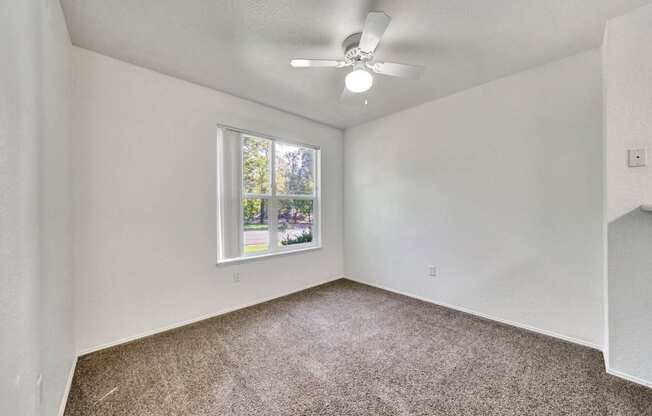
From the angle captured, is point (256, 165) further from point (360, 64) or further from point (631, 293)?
point (631, 293)

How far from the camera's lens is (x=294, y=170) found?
377 centimetres

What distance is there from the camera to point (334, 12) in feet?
5.64

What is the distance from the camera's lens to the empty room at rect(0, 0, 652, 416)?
1522 mm

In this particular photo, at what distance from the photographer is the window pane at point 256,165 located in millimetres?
3180

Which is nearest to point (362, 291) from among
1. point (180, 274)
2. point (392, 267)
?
point (392, 267)

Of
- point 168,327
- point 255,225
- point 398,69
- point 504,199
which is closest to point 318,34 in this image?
point 398,69

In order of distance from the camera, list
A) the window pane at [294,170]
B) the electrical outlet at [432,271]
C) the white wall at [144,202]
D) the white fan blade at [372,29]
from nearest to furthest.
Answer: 1. the white fan blade at [372,29]
2. the white wall at [144,202]
3. the electrical outlet at [432,271]
4. the window pane at [294,170]

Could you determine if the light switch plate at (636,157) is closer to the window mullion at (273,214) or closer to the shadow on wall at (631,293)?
the shadow on wall at (631,293)

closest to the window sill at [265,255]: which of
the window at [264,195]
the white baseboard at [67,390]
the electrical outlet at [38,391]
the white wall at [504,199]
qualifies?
the window at [264,195]

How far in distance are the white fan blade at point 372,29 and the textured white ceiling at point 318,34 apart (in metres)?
0.21

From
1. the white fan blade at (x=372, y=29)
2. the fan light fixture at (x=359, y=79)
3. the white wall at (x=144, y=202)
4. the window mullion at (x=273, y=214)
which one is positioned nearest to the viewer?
the white fan blade at (x=372, y=29)

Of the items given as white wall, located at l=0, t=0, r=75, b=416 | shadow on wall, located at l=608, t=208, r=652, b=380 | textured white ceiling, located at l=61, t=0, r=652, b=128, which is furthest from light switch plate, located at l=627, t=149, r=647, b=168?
white wall, located at l=0, t=0, r=75, b=416

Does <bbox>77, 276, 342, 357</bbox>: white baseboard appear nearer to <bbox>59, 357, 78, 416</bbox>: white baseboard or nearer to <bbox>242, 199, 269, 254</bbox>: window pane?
<bbox>59, 357, 78, 416</bbox>: white baseboard

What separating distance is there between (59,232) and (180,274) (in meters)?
1.12
